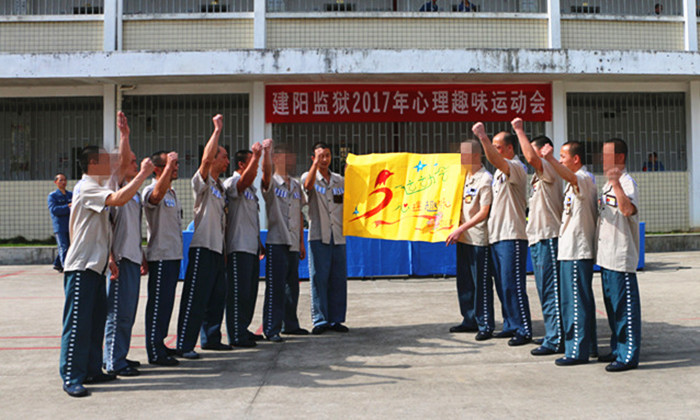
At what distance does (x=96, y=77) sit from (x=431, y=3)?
747 cm

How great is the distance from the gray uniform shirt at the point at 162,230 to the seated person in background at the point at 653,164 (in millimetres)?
12466

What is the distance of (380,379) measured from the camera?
4.37 m

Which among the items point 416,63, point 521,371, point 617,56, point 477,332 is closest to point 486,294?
point 477,332

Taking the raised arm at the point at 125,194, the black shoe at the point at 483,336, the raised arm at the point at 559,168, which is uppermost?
the raised arm at the point at 559,168

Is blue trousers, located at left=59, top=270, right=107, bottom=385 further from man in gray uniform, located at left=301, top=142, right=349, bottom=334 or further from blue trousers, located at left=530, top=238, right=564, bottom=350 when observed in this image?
blue trousers, located at left=530, top=238, right=564, bottom=350

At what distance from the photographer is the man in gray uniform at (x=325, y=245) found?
618 centimetres

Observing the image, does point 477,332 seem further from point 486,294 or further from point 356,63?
point 356,63

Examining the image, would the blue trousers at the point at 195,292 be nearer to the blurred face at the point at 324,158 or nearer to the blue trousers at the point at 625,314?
the blurred face at the point at 324,158

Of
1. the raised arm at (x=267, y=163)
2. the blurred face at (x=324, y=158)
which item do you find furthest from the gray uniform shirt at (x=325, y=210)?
the raised arm at (x=267, y=163)

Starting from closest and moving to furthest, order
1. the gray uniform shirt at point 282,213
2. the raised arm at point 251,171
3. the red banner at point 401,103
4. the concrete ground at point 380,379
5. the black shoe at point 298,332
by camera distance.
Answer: the concrete ground at point 380,379
the raised arm at point 251,171
the gray uniform shirt at point 282,213
the black shoe at point 298,332
the red banner at point 401,103

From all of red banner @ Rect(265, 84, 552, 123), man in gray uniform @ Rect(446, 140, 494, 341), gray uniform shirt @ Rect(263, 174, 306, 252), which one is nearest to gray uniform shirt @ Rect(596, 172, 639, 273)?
man in gray uniform @ Rect(446, 140, 494, 341)

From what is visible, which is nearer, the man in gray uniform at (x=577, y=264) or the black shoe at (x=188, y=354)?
the man in gray uniform at (x=577, y=264)

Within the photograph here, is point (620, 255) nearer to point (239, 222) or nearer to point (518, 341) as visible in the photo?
point (518, 341)

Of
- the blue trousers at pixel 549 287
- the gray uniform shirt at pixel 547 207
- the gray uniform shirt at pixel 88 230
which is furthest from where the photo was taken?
the gray uniform shirt at pixel 547 207
